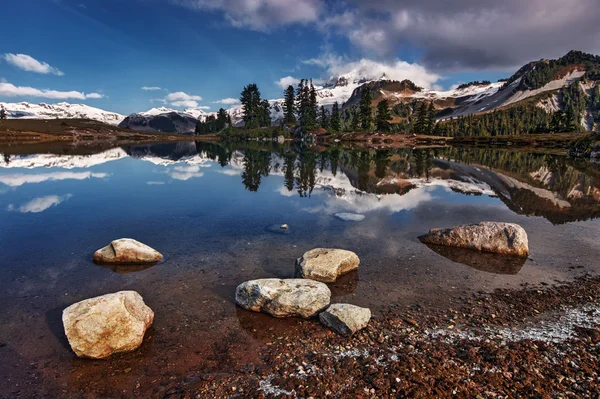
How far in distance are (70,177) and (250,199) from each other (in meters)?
30.7

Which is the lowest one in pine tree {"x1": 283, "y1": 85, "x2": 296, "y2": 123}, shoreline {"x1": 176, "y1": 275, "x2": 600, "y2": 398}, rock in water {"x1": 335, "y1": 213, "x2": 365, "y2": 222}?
shoreline {"x1": 176, "y1": 275, "x2": 600, "y2": 398}

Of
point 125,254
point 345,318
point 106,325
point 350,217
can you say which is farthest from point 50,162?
point 345,318

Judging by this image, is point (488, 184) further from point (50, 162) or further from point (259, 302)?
point (50, 162)

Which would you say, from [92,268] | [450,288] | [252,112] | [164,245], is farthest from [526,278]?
[252,112]

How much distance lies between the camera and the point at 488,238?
1862 cm

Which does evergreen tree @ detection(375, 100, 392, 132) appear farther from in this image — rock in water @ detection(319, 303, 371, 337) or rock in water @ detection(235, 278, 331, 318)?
rock in water @ detection(319, 303, 371, 337)

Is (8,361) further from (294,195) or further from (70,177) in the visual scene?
(70,177)

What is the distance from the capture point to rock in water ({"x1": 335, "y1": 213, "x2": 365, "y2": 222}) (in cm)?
2475

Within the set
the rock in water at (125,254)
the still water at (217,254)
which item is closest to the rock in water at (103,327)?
the still water at (217,254)

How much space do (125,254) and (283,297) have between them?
31.6 feet

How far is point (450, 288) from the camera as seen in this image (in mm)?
14344

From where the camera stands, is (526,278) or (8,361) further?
(526,278)

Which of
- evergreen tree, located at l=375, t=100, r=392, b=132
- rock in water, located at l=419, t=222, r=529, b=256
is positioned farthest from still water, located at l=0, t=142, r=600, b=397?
evergreen tree, located at l=375, t=100, r=392, b=132

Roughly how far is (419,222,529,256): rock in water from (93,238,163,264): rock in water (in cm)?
1660
